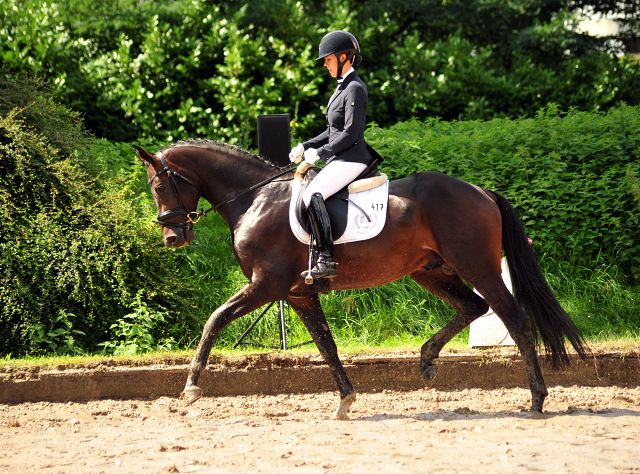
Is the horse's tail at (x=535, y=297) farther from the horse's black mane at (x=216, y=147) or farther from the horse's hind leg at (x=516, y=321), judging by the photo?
the horse's black mane at (x=216, y=147)

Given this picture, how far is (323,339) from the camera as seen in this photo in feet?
18.9

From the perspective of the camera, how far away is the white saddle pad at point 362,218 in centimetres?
543

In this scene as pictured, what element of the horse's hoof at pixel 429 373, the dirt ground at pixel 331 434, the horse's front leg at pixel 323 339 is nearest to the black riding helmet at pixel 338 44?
the horse's front leg at pixel 323 339

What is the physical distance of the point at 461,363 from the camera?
6480 millimetres

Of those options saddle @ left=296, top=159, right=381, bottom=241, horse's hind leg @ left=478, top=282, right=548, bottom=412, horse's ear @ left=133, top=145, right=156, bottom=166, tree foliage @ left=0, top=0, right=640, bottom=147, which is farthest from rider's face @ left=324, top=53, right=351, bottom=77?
tree foliage @ left=0, top=0, right=640, bottom=147

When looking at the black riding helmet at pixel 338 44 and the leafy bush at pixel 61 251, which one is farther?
the leafy bush at pixel 61 251

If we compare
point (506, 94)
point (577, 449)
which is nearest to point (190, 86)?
point (506, 94)

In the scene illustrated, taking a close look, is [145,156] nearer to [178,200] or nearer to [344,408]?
[178,200]

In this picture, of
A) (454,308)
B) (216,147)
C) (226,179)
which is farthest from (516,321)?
(216,147)

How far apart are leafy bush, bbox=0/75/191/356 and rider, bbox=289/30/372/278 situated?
2.92 metres

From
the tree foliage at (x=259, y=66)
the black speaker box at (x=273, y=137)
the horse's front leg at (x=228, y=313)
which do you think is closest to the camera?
the horse's front leg at (x=228, y=313)

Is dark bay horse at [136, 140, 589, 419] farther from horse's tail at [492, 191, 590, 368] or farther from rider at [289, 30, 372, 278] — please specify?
rider at [289, 30, 372, 278]

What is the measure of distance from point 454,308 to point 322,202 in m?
1.60

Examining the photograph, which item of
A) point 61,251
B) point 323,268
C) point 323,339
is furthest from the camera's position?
point 61,251
